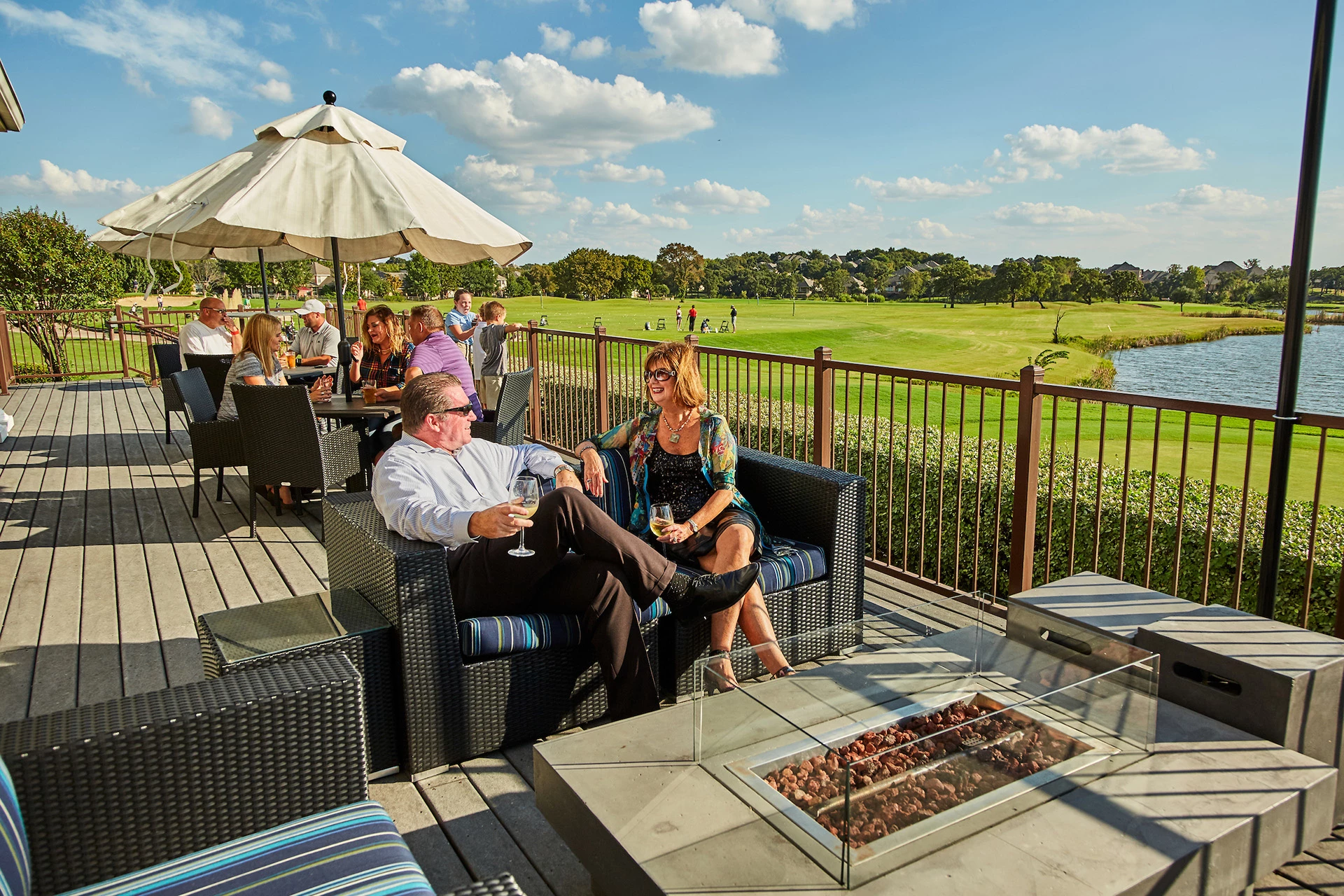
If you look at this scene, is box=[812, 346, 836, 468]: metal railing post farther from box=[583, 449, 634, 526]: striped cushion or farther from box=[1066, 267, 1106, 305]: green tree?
box=[1066, 267, 1106, 305]: green tree

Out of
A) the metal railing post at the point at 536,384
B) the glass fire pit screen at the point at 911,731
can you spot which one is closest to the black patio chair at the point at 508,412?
the metal railing post at the point at 536,384

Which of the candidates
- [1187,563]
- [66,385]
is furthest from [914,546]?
[66,385]

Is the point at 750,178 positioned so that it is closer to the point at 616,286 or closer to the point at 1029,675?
the point at 616,286

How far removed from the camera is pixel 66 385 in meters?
12.5

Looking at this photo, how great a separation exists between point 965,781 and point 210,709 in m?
1.54

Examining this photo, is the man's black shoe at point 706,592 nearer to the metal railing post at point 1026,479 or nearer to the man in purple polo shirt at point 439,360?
the metal railing post at point 1026,479

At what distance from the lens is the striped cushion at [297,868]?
1378mm

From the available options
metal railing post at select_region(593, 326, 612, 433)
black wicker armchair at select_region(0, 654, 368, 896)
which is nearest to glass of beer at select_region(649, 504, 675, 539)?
black wicker armchair at select_region(0, 654, 368, 896)

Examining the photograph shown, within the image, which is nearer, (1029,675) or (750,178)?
(1029,675)

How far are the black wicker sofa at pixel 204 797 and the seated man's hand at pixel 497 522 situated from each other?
797 millimetres

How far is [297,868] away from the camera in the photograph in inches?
56.4

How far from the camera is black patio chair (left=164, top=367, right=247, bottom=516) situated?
17.7 feet

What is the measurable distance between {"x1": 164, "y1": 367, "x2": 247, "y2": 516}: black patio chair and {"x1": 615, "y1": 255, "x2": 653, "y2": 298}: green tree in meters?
40.2

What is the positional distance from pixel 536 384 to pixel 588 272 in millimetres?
36710
